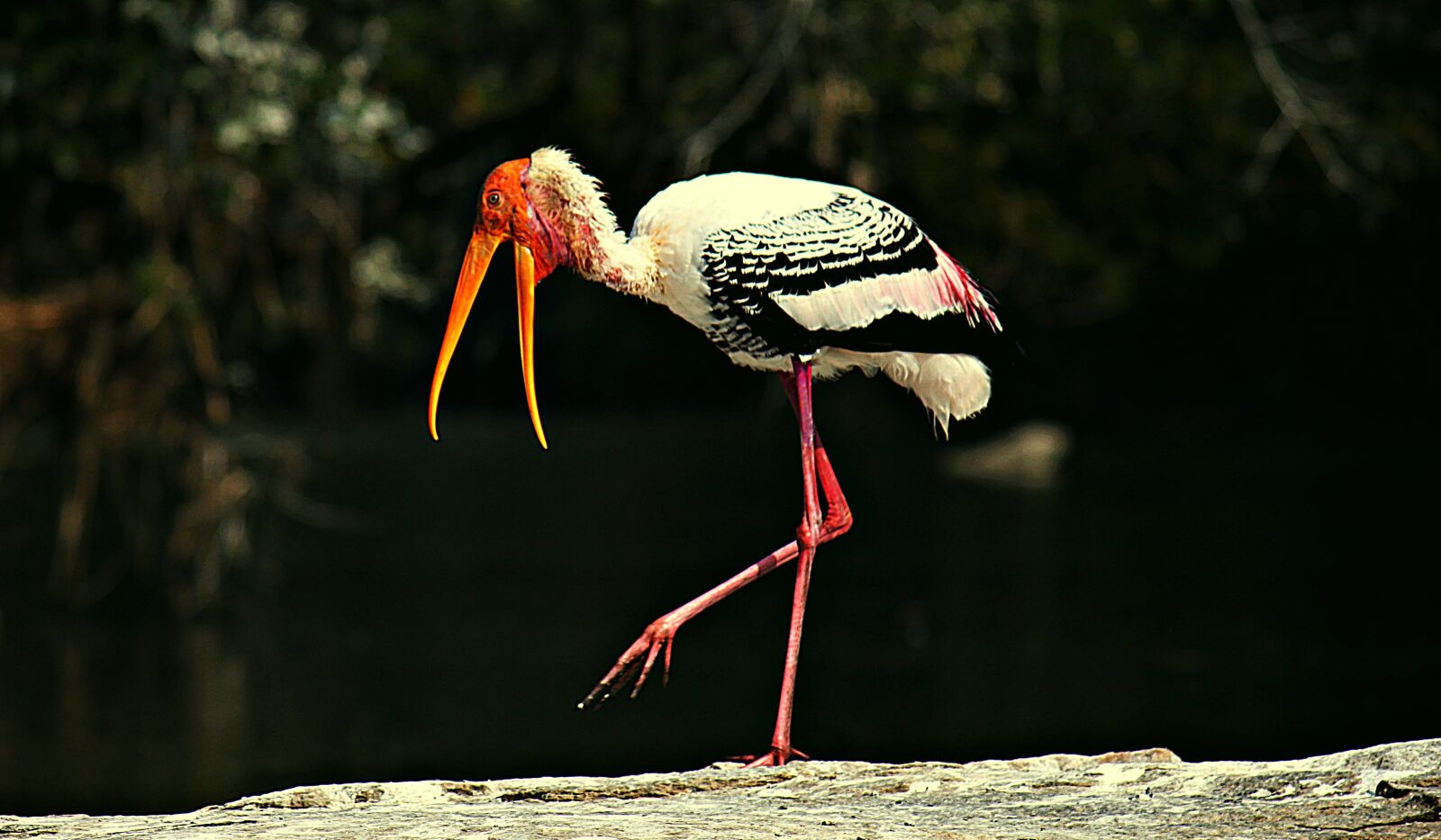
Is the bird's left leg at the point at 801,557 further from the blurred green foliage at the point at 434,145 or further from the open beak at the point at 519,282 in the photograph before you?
the blurred green foliage at the point at 434,145

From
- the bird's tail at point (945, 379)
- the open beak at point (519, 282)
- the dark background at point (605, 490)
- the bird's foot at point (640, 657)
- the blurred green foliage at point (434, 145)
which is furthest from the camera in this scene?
the blurred green foliage at point (434, 145)

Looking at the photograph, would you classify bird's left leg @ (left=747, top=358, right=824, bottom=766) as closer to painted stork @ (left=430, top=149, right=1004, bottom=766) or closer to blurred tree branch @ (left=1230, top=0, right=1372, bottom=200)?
painted stork @ (left=430, top=149, right=1004, bottom=766)

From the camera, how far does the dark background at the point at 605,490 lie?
1042 centimetres

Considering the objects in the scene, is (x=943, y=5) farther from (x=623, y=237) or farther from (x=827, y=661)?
(x=623, y=237)

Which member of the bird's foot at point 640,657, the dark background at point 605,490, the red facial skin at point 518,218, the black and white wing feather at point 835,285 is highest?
the dark background at point 605,490

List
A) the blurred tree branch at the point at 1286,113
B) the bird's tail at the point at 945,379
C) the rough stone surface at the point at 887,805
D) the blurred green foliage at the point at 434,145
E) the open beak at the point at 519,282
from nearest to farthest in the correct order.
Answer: the rough stone surface at the point at 887,805 < the open beak at the point at 519,282 < the bird's tail at the point at 945,379 < the blurred green foliage at the point at 434,145 < the blurred tree branch at the point at 1286,113

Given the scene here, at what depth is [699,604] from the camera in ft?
15.3

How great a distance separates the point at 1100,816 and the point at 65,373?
8.42 m

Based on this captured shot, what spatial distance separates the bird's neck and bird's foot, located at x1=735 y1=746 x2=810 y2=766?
1052 millimetres

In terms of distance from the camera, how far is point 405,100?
14.2 meters

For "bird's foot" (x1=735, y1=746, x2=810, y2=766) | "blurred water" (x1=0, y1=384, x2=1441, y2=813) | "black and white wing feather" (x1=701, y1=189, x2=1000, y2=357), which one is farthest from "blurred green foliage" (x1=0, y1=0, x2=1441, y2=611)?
"bird's foot" (x1=735, y1=746, x2=810, y2=766)

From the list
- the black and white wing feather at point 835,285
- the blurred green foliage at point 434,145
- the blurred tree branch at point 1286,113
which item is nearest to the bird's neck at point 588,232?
the black and white wing feather at point 835,285

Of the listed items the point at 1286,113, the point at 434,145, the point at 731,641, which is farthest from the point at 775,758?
the point at 731,641

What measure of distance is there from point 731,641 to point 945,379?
935 centimetres
